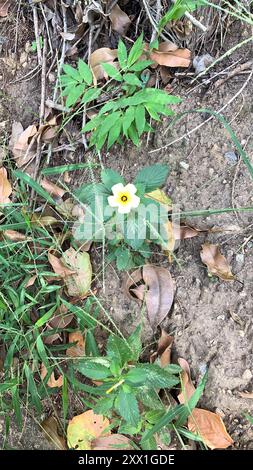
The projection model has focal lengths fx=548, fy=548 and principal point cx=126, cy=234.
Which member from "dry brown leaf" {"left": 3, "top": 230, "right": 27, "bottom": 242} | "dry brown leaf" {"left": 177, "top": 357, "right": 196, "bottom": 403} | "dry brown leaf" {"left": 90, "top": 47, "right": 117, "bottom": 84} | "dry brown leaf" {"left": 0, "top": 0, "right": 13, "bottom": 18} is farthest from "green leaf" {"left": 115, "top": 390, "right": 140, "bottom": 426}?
"dry brown leaf" {"left": 0, "top": 0, "right": 13, "bottom": 18}

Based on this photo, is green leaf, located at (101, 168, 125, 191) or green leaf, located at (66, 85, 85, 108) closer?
green leaf, located at (101, 168, 125, 191)

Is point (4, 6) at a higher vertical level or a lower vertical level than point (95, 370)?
higher

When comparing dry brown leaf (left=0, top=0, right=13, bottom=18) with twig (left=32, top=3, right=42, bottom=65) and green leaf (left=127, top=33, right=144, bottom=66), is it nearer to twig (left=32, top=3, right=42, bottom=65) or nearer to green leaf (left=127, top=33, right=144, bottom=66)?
twig (left=32, top=3, right=42, bottom=65)

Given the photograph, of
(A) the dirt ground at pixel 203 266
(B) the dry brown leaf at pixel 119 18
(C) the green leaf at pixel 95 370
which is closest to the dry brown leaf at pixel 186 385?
(A) the dirt ground at pixel 203 266

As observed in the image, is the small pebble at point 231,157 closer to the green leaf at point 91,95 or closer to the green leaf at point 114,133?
the green leaf at point 114,133

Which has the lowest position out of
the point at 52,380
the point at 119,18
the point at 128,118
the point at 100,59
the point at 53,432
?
the point at 53,432

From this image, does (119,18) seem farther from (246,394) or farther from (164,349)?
(246,394)

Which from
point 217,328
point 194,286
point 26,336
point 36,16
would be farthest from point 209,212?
point 36,16

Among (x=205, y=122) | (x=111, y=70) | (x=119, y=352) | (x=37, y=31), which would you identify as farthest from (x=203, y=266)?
(x=37, y=31)
